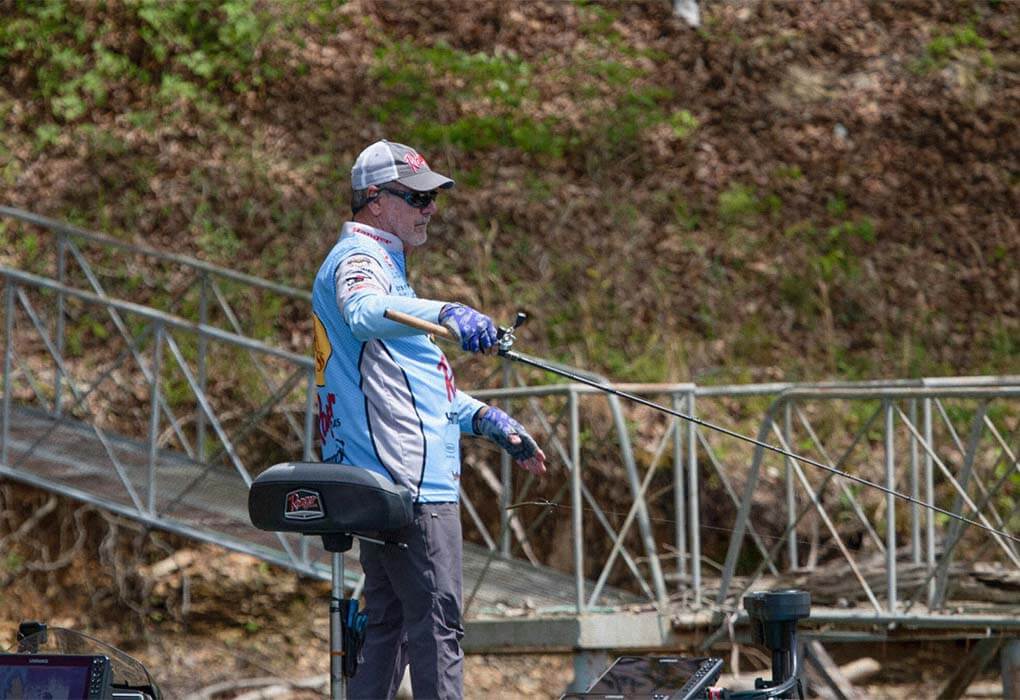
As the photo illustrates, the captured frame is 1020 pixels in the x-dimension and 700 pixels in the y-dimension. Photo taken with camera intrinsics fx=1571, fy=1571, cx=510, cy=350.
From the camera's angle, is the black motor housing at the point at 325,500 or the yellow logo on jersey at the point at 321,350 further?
the yellow logo on jersey at the point at 321,350

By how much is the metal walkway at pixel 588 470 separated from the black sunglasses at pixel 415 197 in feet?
6.76

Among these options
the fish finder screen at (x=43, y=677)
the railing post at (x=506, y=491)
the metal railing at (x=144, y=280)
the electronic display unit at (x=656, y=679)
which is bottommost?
the electronic display unit at (x=656, y=679)

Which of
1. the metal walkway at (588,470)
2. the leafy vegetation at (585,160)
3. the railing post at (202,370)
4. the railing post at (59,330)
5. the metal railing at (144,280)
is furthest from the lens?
the leafy vegetation at (585,160)

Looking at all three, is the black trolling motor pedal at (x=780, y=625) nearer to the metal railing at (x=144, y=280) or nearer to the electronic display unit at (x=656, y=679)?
the electronic display unit at (x=656, y=679)

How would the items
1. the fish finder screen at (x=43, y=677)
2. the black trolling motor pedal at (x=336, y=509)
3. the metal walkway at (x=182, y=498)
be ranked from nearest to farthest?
the fish finder screen at (x=43, y=677) < the black trolling motor pedal at (x=336, y=509) < the metal walkway at (x=182, y=498)

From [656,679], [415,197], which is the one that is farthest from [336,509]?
[415,197]

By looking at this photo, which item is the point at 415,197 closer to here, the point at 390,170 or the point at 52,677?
the point at 390,170

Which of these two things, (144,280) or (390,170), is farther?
(144,280)

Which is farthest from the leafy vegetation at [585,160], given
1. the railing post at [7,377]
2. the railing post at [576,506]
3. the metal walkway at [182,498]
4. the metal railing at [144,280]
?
the railing post at [576,506]

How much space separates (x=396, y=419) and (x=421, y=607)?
0.46m

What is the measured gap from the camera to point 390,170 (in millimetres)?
3906

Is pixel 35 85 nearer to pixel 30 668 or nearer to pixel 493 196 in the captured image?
pixel 493 196

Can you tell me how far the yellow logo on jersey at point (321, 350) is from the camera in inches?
153

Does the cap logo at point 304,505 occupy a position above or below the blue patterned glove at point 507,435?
below
